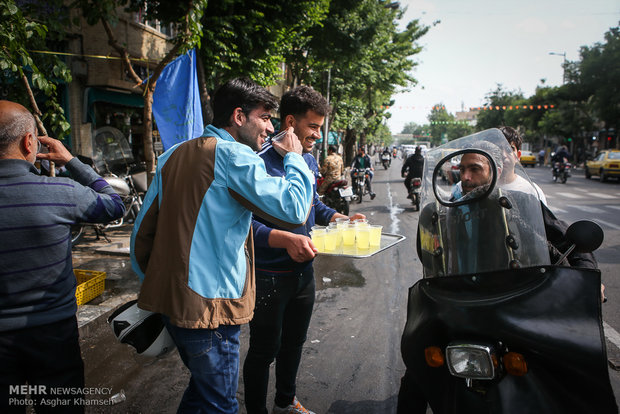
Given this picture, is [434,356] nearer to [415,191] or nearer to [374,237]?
[374,237]

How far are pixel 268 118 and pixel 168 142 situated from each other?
4.44m

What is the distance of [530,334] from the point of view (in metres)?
1.41

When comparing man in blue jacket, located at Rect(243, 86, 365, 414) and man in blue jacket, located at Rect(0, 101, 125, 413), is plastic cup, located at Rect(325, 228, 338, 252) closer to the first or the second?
man in blue jacket, located at Rect(243, 86, 365, 414)

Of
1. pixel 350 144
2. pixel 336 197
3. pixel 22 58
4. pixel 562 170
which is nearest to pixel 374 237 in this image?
pixel 22 58

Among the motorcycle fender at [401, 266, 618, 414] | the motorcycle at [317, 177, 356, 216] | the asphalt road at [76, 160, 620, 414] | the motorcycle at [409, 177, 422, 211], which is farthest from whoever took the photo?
the motorcycle at [409, 177, 422, 211]

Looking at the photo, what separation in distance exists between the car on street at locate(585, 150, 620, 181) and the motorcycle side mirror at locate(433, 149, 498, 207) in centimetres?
2338

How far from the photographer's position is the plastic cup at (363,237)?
250 cm

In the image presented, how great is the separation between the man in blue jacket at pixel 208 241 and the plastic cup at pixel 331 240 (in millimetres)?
739

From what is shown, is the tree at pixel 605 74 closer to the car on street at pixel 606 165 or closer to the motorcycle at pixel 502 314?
the car on street at pixel 606 165

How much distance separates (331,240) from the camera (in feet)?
8.19

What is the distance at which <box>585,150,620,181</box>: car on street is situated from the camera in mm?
20781

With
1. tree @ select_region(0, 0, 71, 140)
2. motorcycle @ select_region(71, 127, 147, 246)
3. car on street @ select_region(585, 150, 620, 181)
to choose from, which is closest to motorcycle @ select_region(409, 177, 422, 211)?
motorcycle @ select_region(71, 127, 147, 246)

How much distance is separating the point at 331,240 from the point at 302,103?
82 centimetres

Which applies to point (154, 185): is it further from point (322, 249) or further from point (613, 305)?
point (613, 305)
